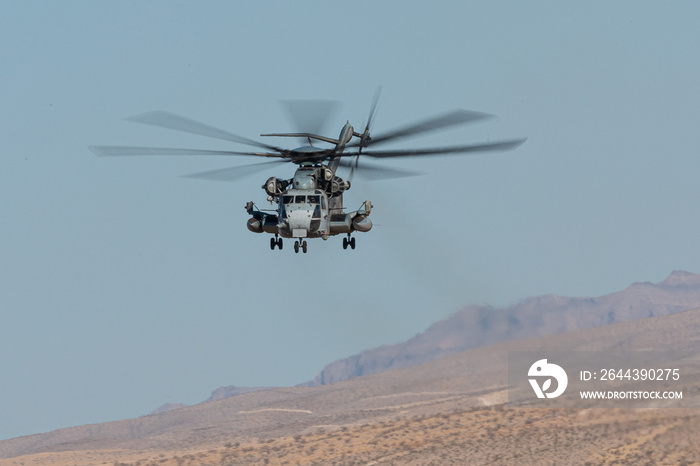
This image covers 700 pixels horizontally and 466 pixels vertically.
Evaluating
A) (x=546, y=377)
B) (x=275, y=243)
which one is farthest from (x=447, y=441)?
(x=275, y=243)

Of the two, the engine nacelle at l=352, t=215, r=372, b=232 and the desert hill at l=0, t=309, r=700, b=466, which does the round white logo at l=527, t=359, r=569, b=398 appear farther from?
the engine nacelle at l=352, t=215, r=372, b=232

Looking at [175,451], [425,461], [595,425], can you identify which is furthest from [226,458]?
[595,425]

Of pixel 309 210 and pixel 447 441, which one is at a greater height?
pixel 309 210

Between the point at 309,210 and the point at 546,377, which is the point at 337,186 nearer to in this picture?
the point at 309,210

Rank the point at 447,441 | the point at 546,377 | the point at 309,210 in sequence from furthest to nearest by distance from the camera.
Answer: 1. the point at 546,377
2. the point at 447,441
3. the point at 309,210

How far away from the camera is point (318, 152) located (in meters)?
54.8

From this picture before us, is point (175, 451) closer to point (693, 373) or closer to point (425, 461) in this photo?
point (425, 461)

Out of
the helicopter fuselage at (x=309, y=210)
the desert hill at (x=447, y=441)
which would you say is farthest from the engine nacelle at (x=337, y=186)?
the desert hill at (x=447, y=441)

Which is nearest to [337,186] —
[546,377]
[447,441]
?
[447,441]

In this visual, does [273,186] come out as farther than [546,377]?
No

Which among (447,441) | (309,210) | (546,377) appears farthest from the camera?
(546,377)

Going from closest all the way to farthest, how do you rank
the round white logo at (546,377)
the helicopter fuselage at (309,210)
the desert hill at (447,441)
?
the helicopter fuselage at (309,210), the desert hill at (447,441), the round white logo at (546,377)

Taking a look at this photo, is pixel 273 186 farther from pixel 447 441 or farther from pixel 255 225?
pixel 447 441

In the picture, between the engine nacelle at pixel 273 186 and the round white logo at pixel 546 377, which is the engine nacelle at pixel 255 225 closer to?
the engine nacelle at pixel 273 186
